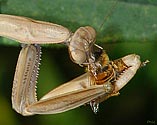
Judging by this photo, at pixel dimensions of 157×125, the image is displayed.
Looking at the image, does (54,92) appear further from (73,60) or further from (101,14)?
(101,14)

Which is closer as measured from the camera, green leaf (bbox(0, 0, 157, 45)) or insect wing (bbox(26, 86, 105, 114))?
insect wing (bbox(26, 86, 105, 114))

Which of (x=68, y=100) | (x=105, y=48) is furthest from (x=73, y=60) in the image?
(x=105, y=48)

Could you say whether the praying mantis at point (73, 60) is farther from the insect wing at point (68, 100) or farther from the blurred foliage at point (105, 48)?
the blurred foliage at point (105, 48)

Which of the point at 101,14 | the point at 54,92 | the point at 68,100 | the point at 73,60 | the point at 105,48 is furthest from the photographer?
the point at 105,48

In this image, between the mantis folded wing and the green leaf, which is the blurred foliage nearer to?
the green leaf

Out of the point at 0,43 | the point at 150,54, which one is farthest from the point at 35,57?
the point at 150,54

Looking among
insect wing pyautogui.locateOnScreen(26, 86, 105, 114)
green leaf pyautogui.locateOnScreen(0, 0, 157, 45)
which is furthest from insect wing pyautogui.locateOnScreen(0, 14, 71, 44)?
green leaf pyautogui.locateOnScreen(0, 0, 157, 45)
